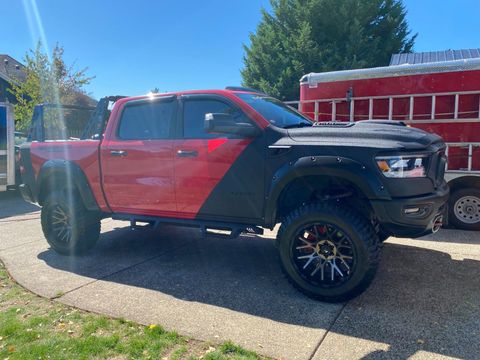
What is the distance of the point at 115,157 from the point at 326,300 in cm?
296

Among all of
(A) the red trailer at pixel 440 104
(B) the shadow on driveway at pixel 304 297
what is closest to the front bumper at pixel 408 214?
(B) the shadow on driveway at pixel 304 297

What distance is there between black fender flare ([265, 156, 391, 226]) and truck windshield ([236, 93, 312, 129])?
→ 65 centimetres

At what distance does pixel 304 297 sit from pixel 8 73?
29238 millimetres

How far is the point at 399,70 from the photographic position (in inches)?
254

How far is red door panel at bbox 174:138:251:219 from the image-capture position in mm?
4055

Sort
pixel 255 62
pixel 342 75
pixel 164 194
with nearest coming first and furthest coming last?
pixel 164 194 < pixel 342 75 < pixel 255 62

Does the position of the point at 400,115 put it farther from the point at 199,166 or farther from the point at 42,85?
the point at 42,85

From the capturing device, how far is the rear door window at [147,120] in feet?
15.1

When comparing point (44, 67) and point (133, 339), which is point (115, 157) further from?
point (44, 67)

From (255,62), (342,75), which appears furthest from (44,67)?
(342,75)

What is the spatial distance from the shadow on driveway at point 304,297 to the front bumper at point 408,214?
679 millimetres

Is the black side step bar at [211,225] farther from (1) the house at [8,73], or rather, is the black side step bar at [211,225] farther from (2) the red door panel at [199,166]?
(1) the house at [8,73]

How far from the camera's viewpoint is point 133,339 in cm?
304

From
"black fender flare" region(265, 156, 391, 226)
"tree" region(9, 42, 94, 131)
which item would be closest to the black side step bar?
"black fender flare" region(265, 156, 391, 226)
